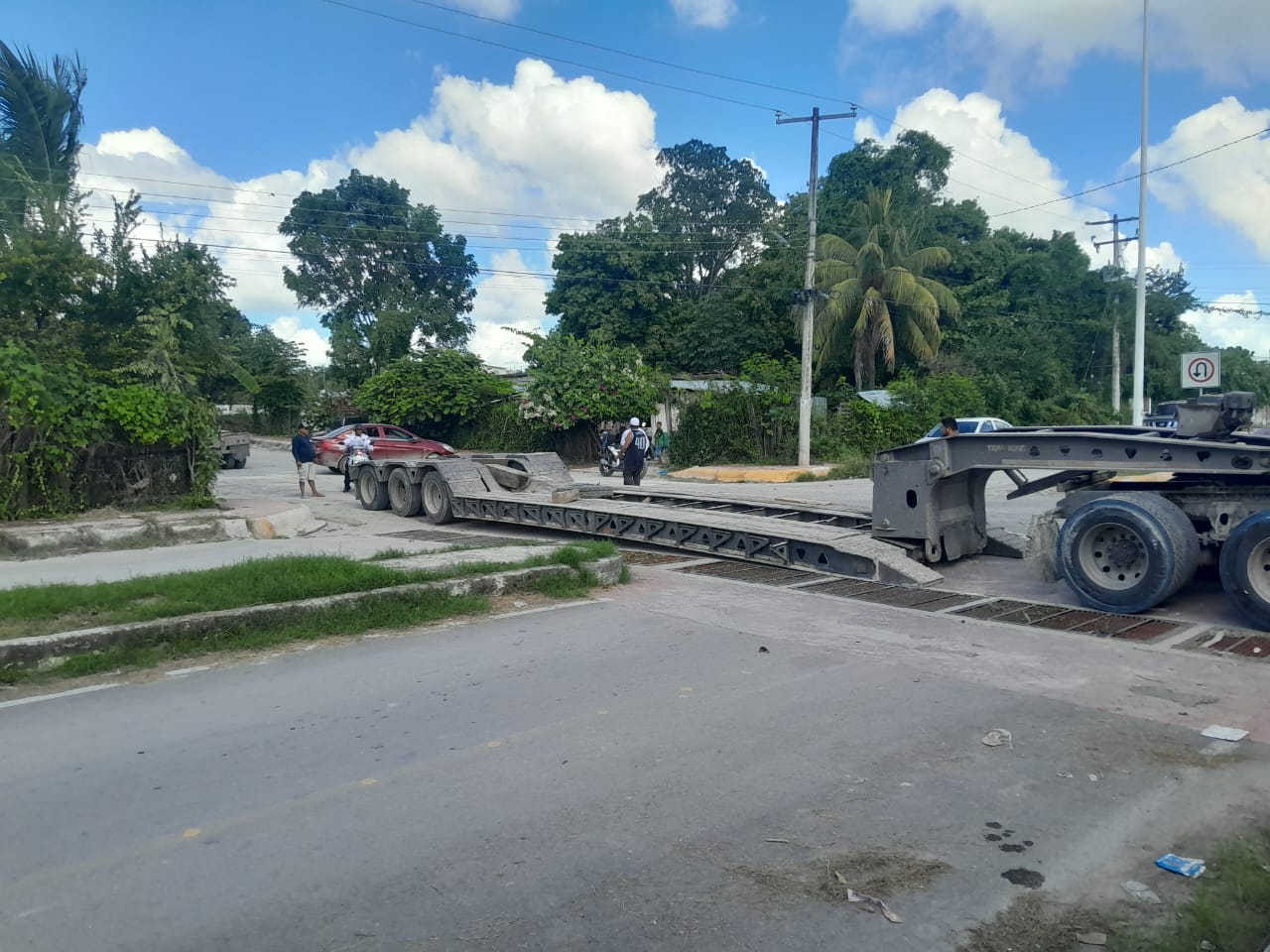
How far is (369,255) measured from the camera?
183ft

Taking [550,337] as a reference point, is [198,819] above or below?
below

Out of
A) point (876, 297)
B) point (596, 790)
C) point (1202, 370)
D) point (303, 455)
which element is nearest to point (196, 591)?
point (596, 790)

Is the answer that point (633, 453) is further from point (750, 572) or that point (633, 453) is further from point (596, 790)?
point (596, 790)

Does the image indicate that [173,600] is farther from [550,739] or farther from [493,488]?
[493,488]

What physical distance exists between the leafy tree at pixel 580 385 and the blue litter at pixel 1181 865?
29.4m

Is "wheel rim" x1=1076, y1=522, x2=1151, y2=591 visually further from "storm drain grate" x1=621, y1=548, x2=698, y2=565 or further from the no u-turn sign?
the no u-turn sign

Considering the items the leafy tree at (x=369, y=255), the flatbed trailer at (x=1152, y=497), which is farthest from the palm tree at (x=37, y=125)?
the leafy tree at (x=369, y=255)

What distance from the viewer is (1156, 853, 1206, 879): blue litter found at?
3.69 m

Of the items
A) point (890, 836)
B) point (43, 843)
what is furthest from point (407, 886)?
point (890, 836)

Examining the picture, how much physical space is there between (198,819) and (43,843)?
1.92ft

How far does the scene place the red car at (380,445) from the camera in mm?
27641

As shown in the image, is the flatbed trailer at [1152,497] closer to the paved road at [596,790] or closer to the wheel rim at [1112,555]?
the wheel rim at [1112,555]

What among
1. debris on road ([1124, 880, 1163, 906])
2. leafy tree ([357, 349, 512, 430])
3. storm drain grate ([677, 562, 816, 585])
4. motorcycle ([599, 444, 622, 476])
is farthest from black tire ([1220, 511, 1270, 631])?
leafy tree ([357, 349, 512, 430])

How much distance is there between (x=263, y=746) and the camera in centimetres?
513
